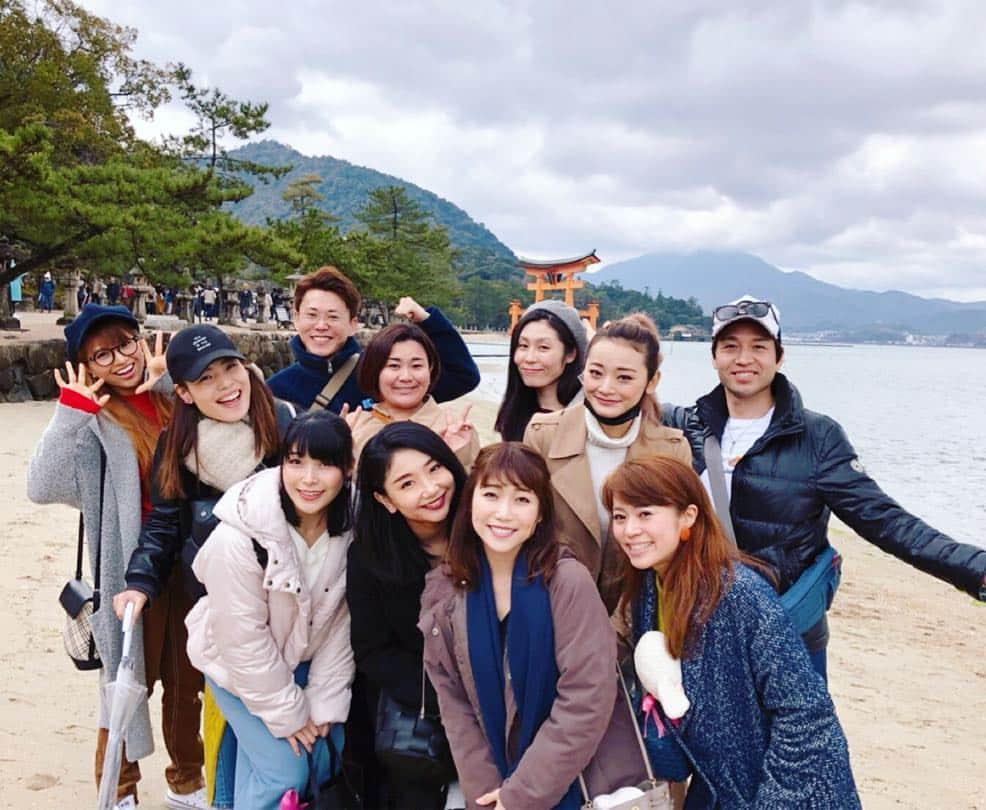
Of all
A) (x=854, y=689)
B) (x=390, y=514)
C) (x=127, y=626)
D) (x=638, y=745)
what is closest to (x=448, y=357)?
(x=390, y=514)

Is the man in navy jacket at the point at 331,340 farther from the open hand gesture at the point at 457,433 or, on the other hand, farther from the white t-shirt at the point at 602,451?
the white t-shirt at the point at 602,451

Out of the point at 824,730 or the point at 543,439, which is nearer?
the point at 824,730

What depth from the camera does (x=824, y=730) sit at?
165cm

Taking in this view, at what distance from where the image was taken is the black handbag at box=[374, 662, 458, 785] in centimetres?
198

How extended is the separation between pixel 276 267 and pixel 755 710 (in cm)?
1527

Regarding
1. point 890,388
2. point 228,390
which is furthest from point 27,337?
point 890,388

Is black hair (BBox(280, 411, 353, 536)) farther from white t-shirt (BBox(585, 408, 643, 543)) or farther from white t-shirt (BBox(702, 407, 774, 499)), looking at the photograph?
white t-shirt (BBox(702, 407, 774, 499))

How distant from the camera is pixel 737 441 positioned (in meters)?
2.20

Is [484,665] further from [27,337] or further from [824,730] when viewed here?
[27,337]

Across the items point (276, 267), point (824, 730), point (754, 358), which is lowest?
point (824, 730)

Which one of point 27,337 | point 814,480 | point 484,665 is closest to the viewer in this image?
point 484,665

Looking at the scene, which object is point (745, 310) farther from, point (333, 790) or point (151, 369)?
point (151, 369)

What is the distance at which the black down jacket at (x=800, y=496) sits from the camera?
2.04 meters

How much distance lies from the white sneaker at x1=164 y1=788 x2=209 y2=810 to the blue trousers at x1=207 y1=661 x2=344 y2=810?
68cm
